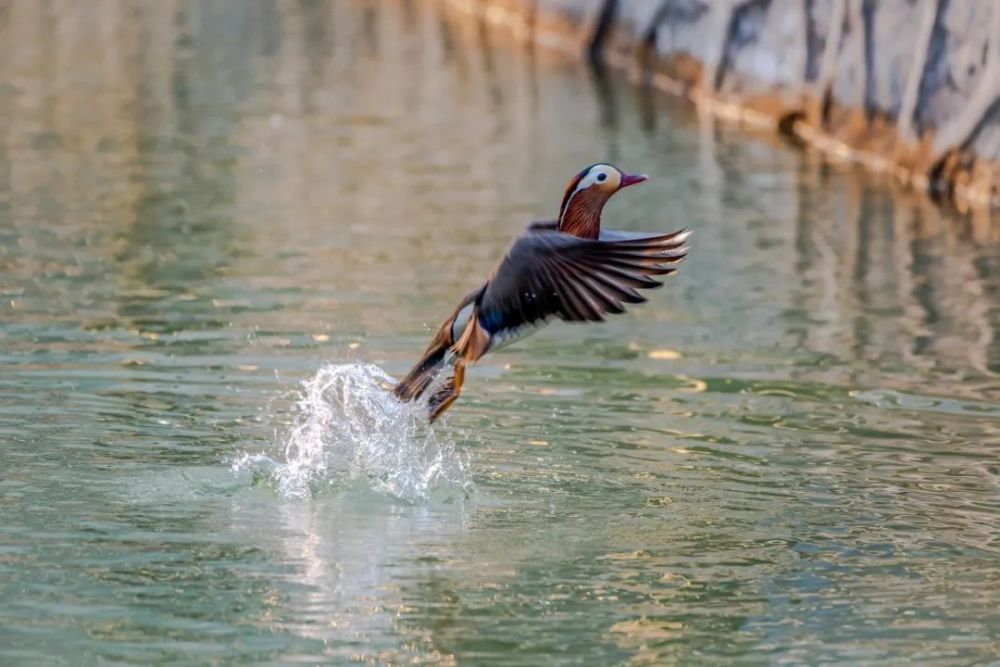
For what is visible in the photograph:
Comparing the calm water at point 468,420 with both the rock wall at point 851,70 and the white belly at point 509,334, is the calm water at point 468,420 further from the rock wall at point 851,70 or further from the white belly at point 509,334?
the white belly at point 509,334

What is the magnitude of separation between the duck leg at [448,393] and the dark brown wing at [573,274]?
0.25 meters

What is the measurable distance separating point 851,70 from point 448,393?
1034cm

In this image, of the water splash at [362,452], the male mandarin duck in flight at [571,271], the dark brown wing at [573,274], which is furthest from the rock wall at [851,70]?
the dark brown wing at [573,274]

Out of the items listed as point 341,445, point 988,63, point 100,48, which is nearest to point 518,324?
point 341,445

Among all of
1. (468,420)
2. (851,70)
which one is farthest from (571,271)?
(851,70)

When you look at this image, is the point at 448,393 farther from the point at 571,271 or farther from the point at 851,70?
the point at 851,70

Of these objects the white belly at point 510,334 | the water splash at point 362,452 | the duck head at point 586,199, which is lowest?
the water splash at point 362,452

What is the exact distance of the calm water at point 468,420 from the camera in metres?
6.37

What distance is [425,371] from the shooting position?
766 centimetres

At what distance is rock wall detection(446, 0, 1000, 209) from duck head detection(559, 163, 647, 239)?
8.13 metres

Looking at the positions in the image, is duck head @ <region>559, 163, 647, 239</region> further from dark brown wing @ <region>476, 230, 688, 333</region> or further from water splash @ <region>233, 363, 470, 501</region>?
water splash @ <region>233, 363, 470, 501</region>

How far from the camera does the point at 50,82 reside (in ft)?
65.9

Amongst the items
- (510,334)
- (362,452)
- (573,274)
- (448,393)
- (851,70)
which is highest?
(851,70)

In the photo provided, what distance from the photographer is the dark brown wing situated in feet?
22.6
